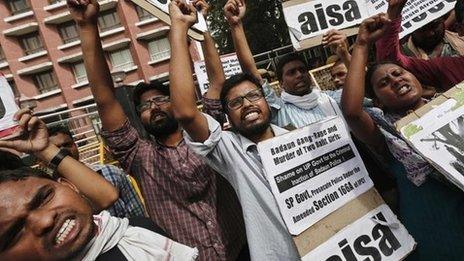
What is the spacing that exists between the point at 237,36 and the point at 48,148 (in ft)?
4.74

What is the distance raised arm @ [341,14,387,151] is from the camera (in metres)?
1.98

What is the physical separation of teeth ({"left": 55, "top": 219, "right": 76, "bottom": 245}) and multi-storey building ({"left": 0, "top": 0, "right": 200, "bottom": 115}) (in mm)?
23833

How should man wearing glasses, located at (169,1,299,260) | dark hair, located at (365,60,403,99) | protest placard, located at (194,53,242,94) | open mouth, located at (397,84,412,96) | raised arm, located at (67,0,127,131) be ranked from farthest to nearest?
protest placard, located at (194,53,242,94) → dark hair, located at (365,60,403,99) → open mouth, located at (397,84,412,96) → raised arm, located at (67,0,127,131) → man wearing glasses, located at (169,1,299,260)

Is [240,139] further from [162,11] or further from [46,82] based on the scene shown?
[46,82]

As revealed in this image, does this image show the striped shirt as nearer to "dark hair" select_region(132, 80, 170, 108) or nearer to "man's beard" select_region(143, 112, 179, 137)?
"man's beard" select_region(143, 112, 179, 137)

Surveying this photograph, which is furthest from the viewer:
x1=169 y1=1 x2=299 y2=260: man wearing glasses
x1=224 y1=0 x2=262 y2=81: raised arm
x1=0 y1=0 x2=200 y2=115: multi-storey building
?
x1=0 y1=0 x2=200 y2=115: multi-storey building

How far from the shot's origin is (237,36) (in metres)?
2.70

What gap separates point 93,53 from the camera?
6.48 feet

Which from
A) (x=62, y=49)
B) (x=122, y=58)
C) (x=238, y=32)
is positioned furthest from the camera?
(x=122, y=58)

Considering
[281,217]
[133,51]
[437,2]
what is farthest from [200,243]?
[133,51]

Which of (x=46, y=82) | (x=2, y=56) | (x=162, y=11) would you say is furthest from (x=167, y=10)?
(x=2, y=56)

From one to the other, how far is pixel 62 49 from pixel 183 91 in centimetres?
2576

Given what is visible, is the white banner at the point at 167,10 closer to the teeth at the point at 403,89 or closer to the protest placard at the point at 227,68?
the teeth at the point at 403,89

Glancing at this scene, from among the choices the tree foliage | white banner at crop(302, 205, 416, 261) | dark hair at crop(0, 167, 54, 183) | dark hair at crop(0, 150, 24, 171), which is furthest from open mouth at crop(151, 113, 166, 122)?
the tree foliage
